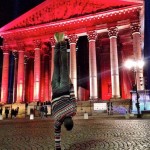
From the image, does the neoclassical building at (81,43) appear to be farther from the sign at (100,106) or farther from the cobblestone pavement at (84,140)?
the cobblestone pavement at (84,140)

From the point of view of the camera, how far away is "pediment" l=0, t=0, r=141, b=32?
35.3 m

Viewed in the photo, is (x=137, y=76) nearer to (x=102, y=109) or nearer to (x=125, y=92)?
(x=102, y=109)

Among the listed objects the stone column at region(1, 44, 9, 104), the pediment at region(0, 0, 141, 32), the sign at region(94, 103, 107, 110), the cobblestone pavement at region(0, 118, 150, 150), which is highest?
the pediment at region(0, 0, 141, 32)

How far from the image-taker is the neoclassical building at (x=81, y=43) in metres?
33.8

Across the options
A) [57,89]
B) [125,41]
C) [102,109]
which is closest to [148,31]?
[125,41]

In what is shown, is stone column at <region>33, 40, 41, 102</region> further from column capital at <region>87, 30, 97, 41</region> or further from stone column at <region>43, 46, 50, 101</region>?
column capital at <region>87, 30, 97, 41</region>

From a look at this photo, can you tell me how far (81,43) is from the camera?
147ft

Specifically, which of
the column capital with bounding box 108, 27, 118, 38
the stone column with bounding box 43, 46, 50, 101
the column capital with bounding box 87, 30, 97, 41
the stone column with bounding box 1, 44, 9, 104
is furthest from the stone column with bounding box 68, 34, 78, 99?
the stone column with bounding box 1, 44, 9, 104

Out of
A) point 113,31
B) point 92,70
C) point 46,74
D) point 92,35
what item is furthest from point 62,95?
point 46,74

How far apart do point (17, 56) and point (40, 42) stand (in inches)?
248

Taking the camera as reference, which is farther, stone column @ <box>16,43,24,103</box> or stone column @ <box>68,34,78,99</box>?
stone column @ <box>16,43,24,103</box>

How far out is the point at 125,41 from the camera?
41.2 meters

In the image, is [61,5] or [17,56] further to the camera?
[17,56]

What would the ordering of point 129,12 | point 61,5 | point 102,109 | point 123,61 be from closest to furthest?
point 102,109 → point 129,12 → point 61,5 → point 123,61
